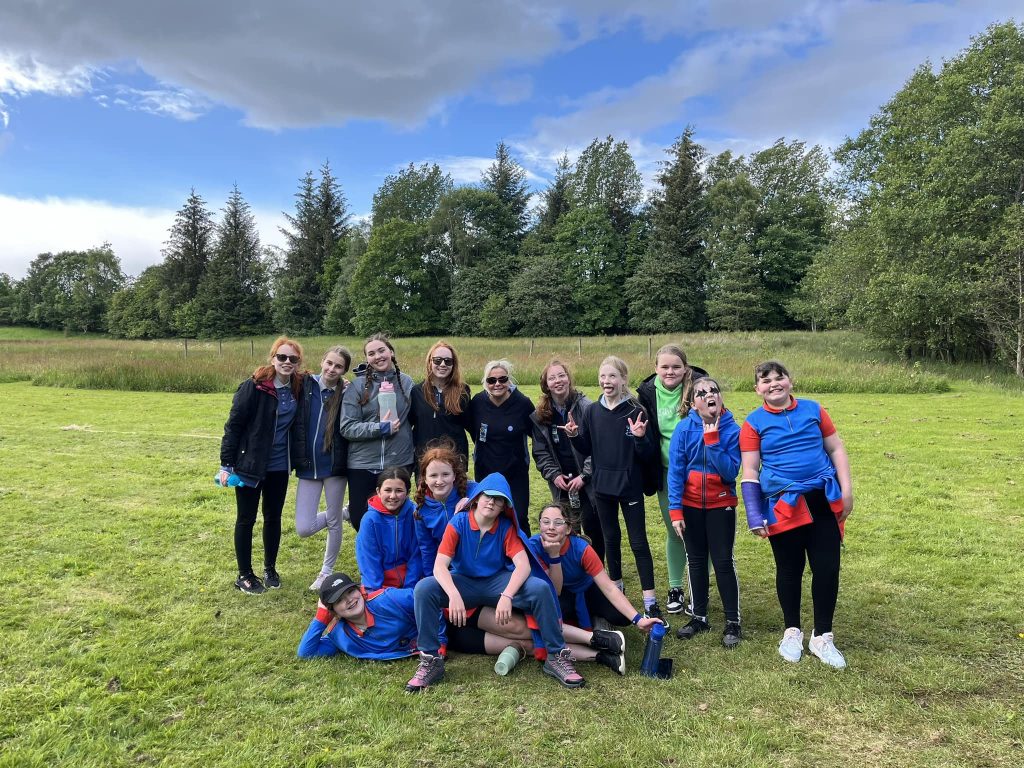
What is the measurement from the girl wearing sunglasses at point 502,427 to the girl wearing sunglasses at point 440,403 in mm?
130

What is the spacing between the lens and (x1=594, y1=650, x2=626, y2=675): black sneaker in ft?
11.5

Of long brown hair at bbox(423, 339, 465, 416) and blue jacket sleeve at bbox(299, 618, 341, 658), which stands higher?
long brown hair at bbox(423, 339, 465, 416)

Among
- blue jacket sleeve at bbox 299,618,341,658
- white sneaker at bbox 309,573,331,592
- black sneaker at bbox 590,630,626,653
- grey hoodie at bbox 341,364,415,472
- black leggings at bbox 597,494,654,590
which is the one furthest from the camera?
white sneaker at bbox 309,573,331,592

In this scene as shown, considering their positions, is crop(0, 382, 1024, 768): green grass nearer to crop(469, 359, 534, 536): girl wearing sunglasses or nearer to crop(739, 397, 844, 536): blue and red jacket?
crop(739, 397, 844, 536): blue and red jacket

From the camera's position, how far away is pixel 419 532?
13.1 ft

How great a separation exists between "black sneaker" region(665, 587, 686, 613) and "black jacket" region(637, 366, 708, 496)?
77 centimetres

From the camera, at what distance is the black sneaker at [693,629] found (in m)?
3.94

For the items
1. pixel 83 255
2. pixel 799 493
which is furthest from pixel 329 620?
pixel 83 255

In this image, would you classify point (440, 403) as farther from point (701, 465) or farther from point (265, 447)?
point (701, 465)

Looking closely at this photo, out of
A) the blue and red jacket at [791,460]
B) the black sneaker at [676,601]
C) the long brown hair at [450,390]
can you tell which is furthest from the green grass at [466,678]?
the long brown hair at [450,390]

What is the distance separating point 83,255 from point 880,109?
86.8m

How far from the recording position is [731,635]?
383 cm

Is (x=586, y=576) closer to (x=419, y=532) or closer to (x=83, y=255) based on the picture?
(x=419, y=532)

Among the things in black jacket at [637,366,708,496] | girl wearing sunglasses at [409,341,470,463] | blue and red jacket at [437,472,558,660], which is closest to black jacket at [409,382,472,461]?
girl wearing sunglasses at [409,341,470,463]
